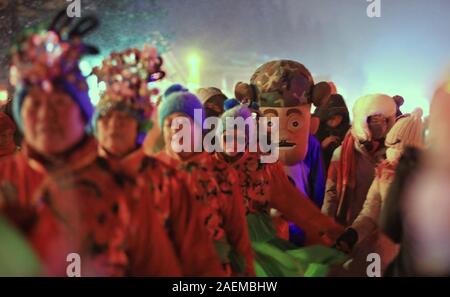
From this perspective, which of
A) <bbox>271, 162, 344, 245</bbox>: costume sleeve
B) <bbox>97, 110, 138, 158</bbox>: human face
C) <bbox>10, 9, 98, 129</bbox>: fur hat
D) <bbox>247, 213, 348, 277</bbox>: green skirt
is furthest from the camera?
<bbox>271, 162, 344, 245</bbox>: costume sleeve

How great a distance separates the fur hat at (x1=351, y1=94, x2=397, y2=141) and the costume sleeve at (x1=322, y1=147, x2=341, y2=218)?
0.15m

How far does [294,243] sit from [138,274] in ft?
2.65

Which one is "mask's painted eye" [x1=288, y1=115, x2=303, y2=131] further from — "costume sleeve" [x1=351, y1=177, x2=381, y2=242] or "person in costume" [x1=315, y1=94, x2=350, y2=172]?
"costume sleeve" [x1=351, y1=177, x2=381, y2=242]

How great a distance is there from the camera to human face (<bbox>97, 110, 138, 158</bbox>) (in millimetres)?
2039

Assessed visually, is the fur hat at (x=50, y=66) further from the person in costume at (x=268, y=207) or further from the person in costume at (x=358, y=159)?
the person in costume at (x=358, y=159)

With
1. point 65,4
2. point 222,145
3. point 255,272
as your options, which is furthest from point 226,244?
point 65,4

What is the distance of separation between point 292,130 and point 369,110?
35 cm

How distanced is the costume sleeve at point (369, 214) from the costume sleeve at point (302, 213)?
9 centimetres

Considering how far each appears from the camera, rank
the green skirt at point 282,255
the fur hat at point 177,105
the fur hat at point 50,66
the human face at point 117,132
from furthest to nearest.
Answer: the green skirt at point 282,255 < the fur hat at point 177,105 < the human face at point 117,132 < the fur hat at point 50,66

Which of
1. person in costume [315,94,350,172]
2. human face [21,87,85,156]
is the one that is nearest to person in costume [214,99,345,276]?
person in costume [315,94,350,172]

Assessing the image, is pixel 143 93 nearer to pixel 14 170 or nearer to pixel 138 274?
pixel 14 170

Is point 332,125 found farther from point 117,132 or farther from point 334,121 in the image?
point 117,132

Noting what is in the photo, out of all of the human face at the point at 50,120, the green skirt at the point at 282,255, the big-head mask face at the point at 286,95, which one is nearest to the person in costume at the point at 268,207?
the green skirt at the point at 282,255

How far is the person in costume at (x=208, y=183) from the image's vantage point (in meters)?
2.28
